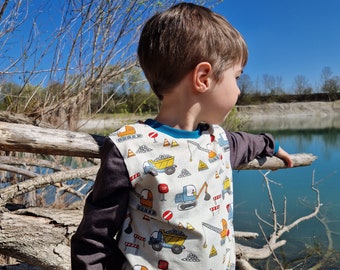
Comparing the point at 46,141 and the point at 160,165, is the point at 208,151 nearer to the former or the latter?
the point at 160,165

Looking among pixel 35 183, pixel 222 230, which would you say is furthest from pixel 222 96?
pixel 35 183

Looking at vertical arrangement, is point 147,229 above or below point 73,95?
below

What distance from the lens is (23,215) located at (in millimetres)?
1467

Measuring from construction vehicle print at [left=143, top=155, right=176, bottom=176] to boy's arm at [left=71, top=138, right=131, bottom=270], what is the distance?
2.1 inches

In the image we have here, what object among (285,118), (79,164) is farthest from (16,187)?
(285,118)

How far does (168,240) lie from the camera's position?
0.83 m

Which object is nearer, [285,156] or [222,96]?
[222,96]

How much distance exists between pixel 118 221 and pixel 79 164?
2.50m

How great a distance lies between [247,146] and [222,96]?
13.4 inches

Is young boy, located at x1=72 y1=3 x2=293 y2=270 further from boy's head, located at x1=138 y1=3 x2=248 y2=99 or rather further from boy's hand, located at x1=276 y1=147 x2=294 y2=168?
boy's hand, located at x1=276 y1=147 x2=294 y2=168

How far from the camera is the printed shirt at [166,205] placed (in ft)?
2.69

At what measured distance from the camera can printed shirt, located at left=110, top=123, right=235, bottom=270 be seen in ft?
2.69

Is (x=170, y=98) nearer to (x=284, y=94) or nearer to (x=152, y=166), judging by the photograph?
(x=152, y=166)

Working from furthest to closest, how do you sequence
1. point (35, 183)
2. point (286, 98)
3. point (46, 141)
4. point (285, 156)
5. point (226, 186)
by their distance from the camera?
point (286, 98) → point (35, 183) → point (285, 156) → point (46, 141) → point (226, 186)
